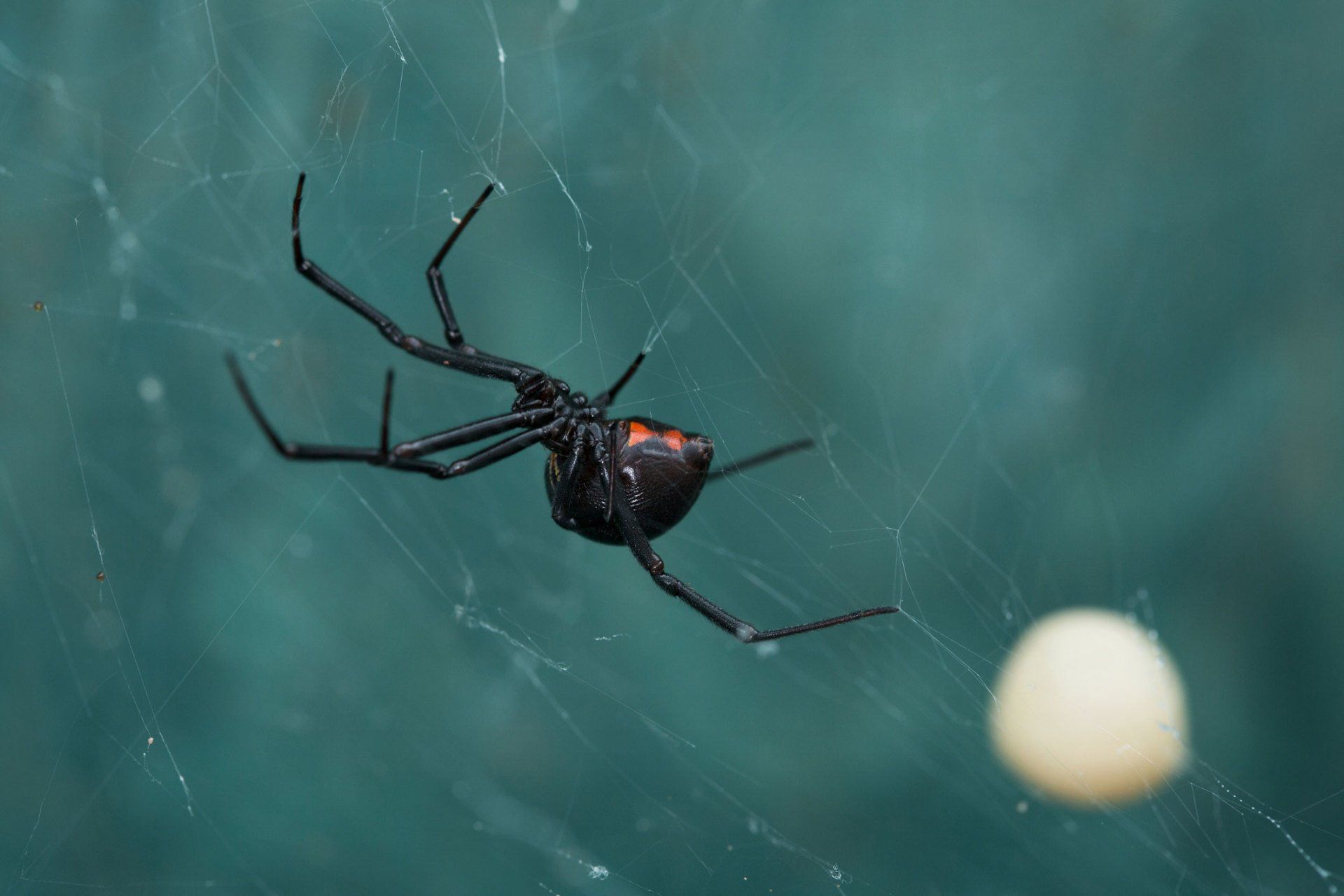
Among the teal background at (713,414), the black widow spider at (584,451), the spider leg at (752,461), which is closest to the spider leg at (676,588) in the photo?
the black widow spider at (584,451)

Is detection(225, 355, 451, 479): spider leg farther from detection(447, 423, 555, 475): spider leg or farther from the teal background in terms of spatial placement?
the teal background

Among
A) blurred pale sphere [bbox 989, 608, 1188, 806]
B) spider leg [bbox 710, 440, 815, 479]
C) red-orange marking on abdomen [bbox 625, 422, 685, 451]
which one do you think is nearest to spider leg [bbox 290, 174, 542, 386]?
red-orange marking on abdomen [bbox 625, 422, 685, 451]

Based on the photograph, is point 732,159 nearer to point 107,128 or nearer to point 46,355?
point 107,128

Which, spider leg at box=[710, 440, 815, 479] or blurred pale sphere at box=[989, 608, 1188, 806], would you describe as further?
blurred pale sphere at box=[989, 608, 1188, 806]

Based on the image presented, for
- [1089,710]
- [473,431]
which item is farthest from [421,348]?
[1089,710]

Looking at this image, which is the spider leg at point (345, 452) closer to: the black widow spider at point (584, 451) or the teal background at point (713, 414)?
the black widow spider at point (584, 451)
